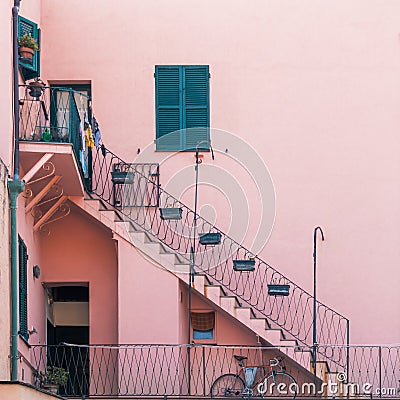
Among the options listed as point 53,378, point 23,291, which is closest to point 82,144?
point 23,291

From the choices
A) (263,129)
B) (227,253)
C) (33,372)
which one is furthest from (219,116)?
(33,372)

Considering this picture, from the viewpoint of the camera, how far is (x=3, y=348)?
19.8 metres

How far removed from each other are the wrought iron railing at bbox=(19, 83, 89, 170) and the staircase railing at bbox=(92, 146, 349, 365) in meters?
1.57

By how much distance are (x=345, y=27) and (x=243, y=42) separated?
182cm

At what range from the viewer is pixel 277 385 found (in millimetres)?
25141

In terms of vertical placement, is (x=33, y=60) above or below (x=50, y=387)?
above

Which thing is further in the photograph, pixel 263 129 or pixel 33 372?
pixel 263 129

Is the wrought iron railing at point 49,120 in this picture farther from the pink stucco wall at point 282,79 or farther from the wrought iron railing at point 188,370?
the wrought iron railing at point 188,370

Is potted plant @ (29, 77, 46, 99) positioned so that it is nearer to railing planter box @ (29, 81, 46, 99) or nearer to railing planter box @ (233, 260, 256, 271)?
railing planter box @ (29, 81, 46, 99)

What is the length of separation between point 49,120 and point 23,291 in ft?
9.69

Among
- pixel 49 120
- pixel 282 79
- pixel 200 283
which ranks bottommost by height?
pixel 200 283

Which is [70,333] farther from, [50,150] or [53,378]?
[50,150]

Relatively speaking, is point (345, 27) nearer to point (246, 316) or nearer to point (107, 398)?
point (246, 316)

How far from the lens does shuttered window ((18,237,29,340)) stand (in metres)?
22.1
